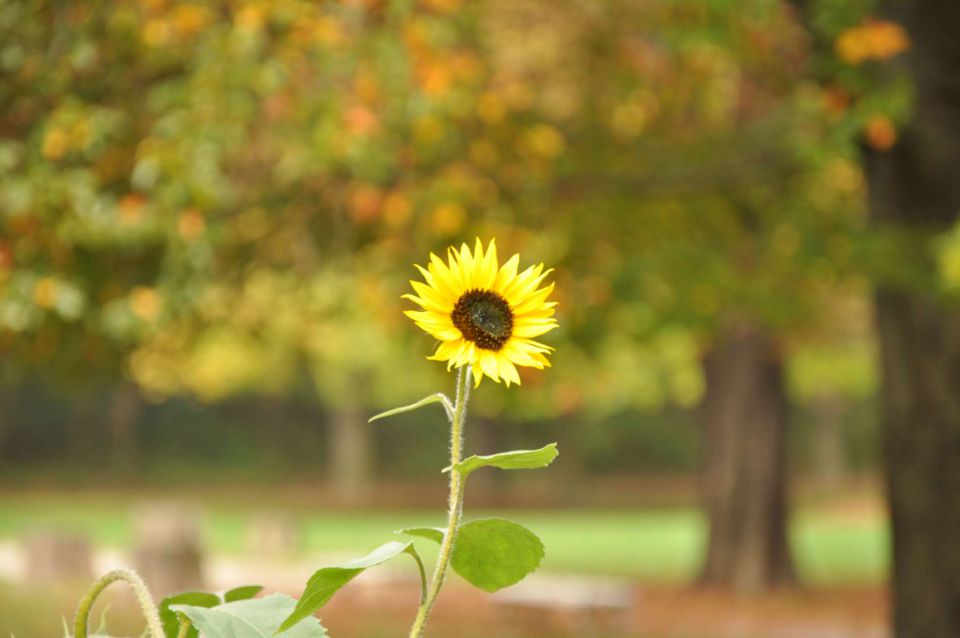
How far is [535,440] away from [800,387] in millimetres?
16836

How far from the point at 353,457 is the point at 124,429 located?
8.61 metres

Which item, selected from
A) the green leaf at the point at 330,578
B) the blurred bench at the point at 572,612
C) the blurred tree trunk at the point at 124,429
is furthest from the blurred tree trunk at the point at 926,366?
the blurred tree trunk at the point at 124,429

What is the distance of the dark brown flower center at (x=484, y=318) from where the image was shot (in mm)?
1525

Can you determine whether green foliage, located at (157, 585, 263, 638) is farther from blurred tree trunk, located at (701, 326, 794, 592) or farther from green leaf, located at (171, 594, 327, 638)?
blurred tree trunk, located at (701, 326, 794, 592)

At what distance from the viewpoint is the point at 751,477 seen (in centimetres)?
1925

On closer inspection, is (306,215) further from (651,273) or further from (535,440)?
(535,440)

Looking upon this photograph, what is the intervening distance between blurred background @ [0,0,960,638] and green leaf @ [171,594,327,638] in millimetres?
352

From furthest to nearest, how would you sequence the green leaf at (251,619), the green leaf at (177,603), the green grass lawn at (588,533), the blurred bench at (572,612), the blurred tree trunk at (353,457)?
the blurred tree trunk at (353,457) < the green grass lawn at (588,533) < the blurred bench at (572,612) < the green leaf at (177,603) < the green leaf at (251,619)

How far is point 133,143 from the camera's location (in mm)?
8430

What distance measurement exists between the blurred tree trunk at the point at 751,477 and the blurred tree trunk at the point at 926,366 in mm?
9152

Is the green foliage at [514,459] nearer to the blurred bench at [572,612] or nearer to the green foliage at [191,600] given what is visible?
the green foliage at [191,600]

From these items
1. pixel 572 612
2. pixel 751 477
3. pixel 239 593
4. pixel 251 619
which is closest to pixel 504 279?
pixel 251 619

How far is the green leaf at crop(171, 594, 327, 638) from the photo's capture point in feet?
4.63

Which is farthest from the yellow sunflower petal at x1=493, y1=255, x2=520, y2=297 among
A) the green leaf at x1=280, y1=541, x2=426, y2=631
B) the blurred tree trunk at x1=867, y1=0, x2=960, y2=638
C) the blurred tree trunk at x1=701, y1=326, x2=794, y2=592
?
the blurred tree trunk at x1=701, y1=326, x2=794, y2=592
